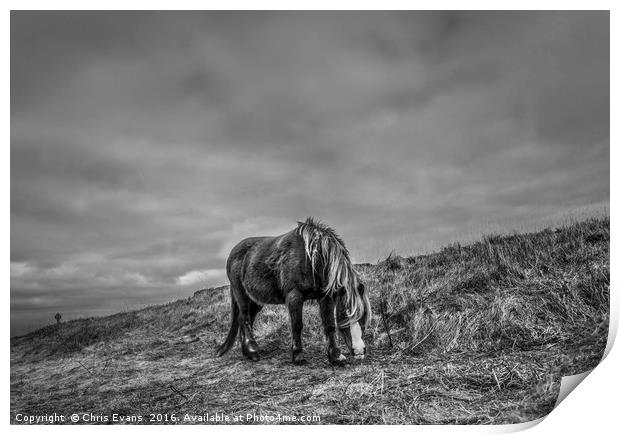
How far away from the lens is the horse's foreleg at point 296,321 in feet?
15.3

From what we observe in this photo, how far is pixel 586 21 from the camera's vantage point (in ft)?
14.0

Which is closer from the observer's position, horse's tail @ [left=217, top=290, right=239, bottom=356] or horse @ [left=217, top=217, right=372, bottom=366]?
horse @ [left=217, top=217, right=372, bottom=366]

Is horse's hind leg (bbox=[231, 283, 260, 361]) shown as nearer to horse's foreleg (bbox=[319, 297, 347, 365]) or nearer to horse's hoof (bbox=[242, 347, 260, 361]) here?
horse's hoof (bbox=[242, 347, 260, 361])

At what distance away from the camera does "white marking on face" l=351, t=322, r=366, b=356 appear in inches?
177

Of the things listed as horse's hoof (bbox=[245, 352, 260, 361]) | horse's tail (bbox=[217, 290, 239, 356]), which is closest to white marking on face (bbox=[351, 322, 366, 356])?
horse's hoof (bbox=[245, 352, 260, 361])

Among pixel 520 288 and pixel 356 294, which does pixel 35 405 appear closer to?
pixel 356 294

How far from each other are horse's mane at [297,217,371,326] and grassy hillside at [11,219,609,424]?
1.89ft

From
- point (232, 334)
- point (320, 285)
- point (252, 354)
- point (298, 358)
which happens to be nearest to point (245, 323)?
point (232, 334)

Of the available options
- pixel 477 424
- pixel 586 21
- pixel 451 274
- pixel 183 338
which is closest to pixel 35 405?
pixel 183 338

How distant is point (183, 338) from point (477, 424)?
5.35m

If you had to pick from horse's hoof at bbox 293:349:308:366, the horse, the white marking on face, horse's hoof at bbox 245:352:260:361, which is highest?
the horse

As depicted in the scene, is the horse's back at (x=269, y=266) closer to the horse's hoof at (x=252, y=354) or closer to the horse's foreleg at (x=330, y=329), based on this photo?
the horse's foreleg at (x=330, y=329)

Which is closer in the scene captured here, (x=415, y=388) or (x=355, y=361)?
(x=415, y=388)
